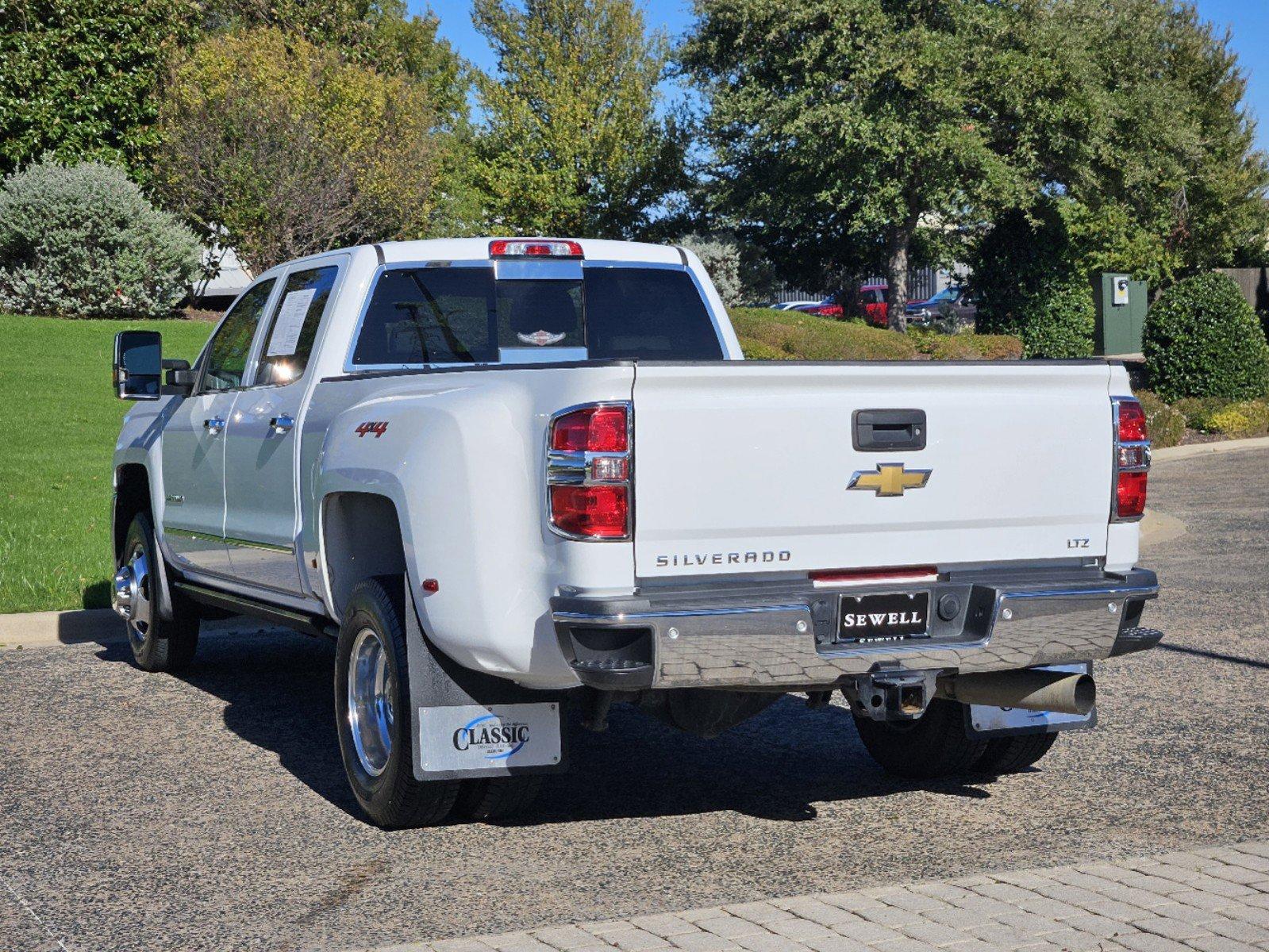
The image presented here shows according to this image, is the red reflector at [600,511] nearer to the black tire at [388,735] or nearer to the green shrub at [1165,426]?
the black tire at [388,735]

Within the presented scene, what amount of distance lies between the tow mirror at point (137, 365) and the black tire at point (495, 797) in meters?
3.46

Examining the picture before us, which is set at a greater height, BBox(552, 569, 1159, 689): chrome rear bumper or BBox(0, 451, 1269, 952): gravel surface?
BBox(552, 569, 1159, 689): chrome rear bumper

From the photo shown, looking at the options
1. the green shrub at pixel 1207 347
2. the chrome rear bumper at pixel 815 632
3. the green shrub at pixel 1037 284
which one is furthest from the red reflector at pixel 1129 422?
the green shrub at pixel 1037 284

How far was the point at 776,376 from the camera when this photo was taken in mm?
4801

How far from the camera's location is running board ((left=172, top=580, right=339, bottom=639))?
6570mm

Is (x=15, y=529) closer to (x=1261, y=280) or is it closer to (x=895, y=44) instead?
(x=895, y=44)

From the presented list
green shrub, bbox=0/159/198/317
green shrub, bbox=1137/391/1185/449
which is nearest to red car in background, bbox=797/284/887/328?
green shrub, bbox=1137/391/1185/449

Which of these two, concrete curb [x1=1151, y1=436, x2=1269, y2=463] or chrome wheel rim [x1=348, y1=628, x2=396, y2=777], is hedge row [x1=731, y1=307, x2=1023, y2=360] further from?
chrome wheel rim [x1=348, y1=628, x2=396, y2=777]

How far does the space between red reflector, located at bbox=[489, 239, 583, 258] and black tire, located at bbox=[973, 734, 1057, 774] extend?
2.80m

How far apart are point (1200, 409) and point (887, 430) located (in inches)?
868

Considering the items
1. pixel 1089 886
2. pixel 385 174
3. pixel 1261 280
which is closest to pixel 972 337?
pixel 1261 280

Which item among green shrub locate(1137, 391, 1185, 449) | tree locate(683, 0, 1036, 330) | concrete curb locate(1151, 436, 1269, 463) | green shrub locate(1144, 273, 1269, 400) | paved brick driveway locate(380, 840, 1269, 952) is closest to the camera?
paved brick driveway locate(380, 840, 1269, 952)

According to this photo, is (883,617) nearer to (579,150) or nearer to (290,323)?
(290,323)

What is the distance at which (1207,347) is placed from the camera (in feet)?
86.9
